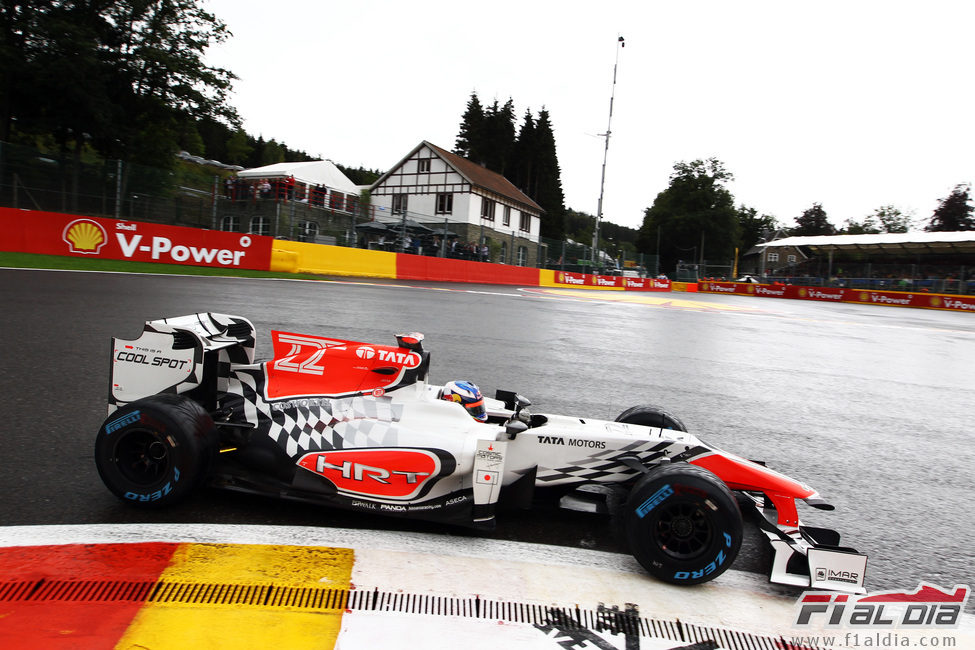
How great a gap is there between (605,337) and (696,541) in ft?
22.5

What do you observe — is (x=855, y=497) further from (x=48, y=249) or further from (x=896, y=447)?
(x=48, y=249)

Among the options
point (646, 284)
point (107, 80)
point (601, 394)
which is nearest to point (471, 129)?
point (646, 284)

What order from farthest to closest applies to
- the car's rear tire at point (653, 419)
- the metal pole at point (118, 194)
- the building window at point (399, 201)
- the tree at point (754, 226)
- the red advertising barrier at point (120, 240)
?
1. the tree at point (754, 226)
2. the building window at point (399, 201)
3. the metal pole at point (118, 194)
4. the red advertising barrier at point (120, 240)
5. the car's rear tire at point (653, 419)

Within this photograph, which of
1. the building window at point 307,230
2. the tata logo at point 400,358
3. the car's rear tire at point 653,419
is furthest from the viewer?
the building window at point 307,230

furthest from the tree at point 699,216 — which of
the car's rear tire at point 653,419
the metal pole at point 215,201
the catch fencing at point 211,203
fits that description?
the car's rear tire at point 653,419

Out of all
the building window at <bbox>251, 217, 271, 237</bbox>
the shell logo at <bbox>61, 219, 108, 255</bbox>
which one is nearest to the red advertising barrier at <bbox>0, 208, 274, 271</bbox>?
the shell logo at <bbox>61, 219, 108, 255</bbox>

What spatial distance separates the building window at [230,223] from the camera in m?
18.5

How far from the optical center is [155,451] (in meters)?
2.46

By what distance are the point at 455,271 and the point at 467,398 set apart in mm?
21989

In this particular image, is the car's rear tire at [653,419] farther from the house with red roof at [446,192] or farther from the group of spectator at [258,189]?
the house with red roof at [446,192]

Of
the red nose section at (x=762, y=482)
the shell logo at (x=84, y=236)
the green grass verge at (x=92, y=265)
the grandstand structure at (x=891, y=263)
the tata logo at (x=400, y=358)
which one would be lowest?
the red nose section at (x=762, y=482)

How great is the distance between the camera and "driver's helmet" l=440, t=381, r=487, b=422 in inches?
109

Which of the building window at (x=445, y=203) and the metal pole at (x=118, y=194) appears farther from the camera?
the building window at (x=445, y=203)

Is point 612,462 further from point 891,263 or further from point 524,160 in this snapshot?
point 524,160
